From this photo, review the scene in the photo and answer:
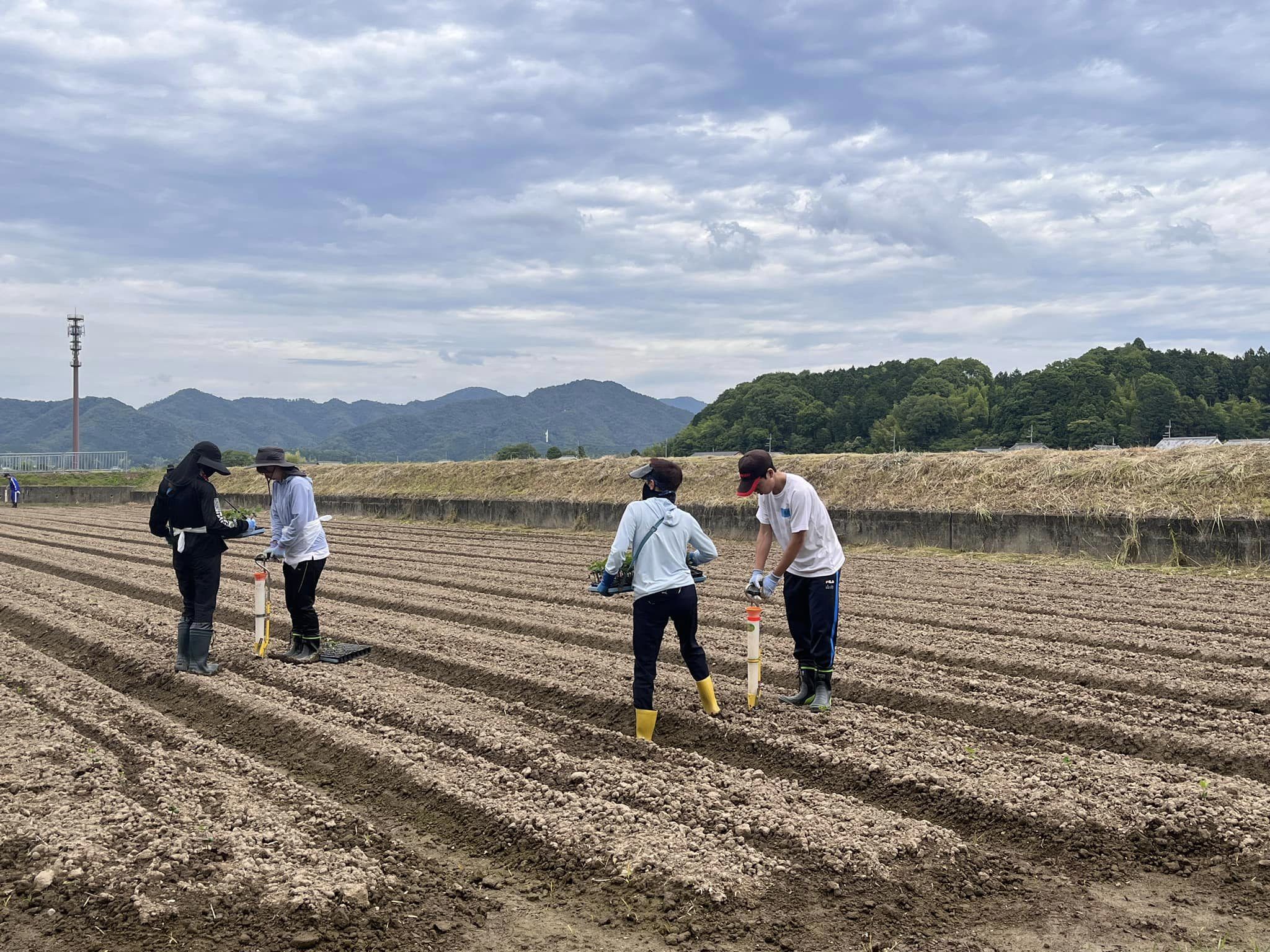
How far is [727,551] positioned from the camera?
1997 cm

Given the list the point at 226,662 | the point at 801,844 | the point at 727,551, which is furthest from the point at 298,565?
the point at 727,551

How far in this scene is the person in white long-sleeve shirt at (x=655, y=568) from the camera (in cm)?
634

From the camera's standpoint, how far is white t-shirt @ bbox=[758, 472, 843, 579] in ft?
22.4

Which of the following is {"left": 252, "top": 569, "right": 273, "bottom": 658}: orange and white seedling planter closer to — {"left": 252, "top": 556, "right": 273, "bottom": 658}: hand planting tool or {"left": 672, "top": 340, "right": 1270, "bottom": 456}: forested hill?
{"left": 252, "top": 556, "right": 273, "bottom": 658}: hand planting tool

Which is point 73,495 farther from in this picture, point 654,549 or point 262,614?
point 654,549

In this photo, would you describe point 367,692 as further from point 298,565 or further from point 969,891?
point 969,891

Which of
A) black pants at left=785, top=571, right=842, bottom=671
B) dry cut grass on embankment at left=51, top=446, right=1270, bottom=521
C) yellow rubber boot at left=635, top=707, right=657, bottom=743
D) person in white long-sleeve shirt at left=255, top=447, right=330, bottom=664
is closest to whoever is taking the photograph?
yellow rubber boot at left=635, top=707, right=657, bottom=743

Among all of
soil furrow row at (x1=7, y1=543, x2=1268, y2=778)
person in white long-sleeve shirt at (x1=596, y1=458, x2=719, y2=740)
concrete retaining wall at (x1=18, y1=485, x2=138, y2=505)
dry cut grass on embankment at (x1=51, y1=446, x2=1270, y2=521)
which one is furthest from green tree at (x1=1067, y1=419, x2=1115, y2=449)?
person in white long-sleeve shirt at (x1=596, y1=458, x2=719, y2=740)

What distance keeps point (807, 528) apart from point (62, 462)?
62023mm

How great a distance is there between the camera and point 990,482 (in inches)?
811

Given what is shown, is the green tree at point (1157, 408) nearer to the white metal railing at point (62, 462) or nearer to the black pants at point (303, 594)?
the black pants at point (303, 594)

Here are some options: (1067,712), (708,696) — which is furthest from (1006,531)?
(708,696)

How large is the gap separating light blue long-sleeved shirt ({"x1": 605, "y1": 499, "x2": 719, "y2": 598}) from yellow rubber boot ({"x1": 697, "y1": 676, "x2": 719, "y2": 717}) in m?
0.83

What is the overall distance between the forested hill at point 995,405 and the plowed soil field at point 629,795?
39.6 m
